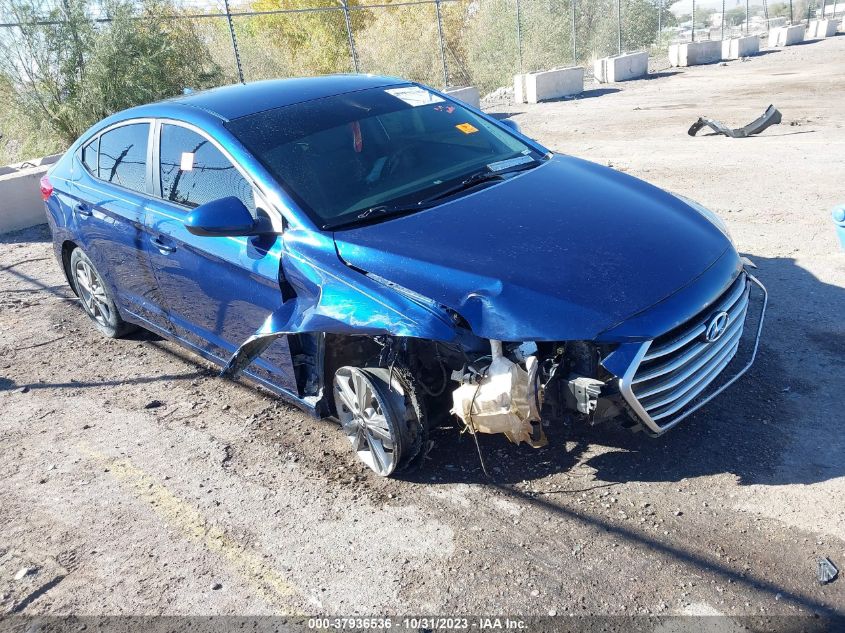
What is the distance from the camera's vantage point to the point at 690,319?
128 inches

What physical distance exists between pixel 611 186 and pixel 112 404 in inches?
137

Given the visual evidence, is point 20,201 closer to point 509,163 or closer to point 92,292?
point 92,292

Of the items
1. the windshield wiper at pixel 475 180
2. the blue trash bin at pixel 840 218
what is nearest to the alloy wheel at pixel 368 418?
the windshield wiper at pixel 475 180

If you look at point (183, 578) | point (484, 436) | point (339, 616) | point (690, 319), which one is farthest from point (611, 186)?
point (183, 578)

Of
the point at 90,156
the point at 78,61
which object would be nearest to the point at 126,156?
the point at 90,156

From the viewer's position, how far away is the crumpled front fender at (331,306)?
125 inches

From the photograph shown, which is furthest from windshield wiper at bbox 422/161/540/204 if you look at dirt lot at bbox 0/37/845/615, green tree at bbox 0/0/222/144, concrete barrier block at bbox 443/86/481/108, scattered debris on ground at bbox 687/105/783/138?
concrete barrier block at bbox 443/86/481/108

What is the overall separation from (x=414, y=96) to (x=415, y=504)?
2.64 metres

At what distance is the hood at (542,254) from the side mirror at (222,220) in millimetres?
Answer: 481

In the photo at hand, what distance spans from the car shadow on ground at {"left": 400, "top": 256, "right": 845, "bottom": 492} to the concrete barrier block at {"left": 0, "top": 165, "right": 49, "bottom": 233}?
821 centimetres

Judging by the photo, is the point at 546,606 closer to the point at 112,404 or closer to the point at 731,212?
the point at 112,404

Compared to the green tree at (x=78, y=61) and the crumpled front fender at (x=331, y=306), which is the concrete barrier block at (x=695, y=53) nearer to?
the green tree at (x=78, y=61)

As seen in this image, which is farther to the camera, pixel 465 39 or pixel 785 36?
pixel 785 36

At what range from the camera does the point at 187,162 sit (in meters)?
4.40
